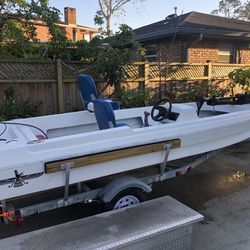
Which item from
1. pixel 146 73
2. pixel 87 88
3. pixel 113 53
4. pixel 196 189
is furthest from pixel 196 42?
pixel 196 189

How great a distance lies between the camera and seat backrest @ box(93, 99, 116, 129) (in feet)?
11.1

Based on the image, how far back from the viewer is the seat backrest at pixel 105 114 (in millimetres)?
3398

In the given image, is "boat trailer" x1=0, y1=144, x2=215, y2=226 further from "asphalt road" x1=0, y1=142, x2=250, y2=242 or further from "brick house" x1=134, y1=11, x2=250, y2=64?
"brick house" x1=134, y1=11, x2=250, y2=64

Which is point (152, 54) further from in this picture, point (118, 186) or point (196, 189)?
point (118, 186)

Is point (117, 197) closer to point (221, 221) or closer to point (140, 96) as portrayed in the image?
point (221, 221)

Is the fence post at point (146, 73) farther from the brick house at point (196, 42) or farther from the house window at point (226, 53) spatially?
the house window at point (226, 53)

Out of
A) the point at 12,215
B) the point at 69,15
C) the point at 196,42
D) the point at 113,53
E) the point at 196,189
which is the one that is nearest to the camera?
the point at 12,215

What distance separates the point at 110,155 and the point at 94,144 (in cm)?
19

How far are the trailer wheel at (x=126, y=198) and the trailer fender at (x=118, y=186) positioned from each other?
0.05 m

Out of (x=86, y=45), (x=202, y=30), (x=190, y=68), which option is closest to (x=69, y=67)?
(x=86, y=45)

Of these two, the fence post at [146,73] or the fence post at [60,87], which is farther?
the fence post at [146,73]

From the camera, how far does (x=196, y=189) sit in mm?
4172

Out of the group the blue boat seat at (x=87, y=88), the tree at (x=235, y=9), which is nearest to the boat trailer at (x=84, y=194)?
the blue boat seat at (x=87, y=88)

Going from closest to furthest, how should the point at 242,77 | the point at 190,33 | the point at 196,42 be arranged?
Result: 1. the point at 242,77
2. the point at 190,33
3. the point at 196,42
